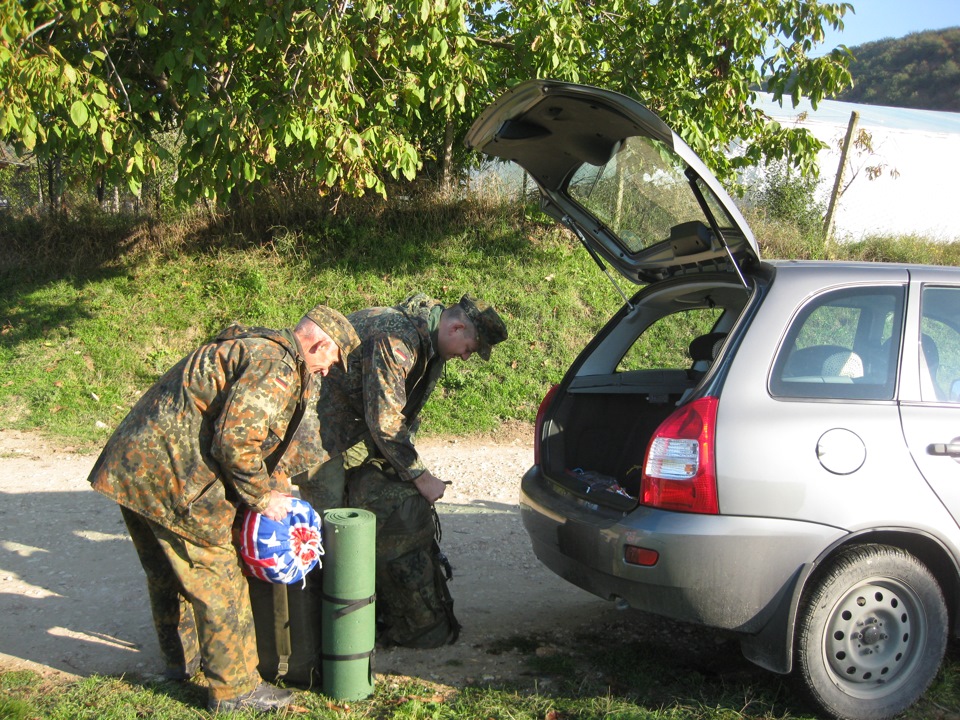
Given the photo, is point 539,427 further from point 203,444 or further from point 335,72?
point 335,72

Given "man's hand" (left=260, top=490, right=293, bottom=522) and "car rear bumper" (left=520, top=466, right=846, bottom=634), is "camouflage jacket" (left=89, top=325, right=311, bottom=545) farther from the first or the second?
"car rear bumper" (left=520, top=466, right=846, bottom=634)

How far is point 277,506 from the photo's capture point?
3.38m

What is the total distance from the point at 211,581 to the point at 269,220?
29.3 ft

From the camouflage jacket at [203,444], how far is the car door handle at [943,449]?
2471 millimetres

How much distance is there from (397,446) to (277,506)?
28.6 inches

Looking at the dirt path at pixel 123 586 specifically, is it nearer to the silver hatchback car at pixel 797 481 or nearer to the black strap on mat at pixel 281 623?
the black strap on mat at pixel 281 623

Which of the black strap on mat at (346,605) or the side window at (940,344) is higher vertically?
the side window at (940,344)

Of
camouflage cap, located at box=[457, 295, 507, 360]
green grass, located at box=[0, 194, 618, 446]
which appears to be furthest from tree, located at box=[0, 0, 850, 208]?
camouflage cap, located at box=[457, 295, 507, 360]

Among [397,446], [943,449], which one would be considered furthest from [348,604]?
[943,449]

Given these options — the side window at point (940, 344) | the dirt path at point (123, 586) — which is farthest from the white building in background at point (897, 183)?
the side window at point (940, 344)

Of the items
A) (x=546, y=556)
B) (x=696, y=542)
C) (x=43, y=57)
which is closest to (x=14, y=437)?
(x=43, y=57)

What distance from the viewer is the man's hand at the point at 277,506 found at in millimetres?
3355

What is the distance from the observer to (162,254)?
11.5 meters

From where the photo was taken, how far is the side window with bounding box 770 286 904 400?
3355mm
